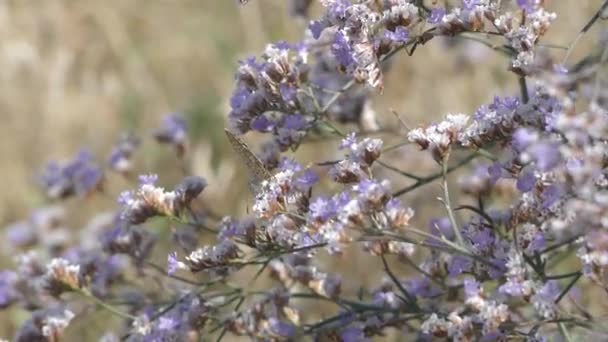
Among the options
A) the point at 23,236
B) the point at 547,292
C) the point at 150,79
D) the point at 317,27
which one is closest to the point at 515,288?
the point at 547,292

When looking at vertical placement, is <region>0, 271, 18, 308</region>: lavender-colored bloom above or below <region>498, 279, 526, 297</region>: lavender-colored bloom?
above

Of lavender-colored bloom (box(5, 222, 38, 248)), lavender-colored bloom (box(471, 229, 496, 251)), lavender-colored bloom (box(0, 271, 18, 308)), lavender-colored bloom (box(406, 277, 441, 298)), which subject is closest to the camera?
lavender-colored bloom (box(471, 229, 496, 251))

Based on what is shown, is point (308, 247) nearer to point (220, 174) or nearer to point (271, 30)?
point (220, 174)

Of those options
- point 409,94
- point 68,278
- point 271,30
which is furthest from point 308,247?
point 271,30

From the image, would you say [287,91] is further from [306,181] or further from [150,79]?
[150,79]

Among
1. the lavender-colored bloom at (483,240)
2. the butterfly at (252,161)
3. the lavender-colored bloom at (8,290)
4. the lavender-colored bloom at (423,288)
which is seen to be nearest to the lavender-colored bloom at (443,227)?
the lavender-colored bloom at (423,288)

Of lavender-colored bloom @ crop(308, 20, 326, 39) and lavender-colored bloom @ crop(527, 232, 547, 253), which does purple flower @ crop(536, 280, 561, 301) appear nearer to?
lavender-colored bloom @ crop(527, 232, 547, 253)

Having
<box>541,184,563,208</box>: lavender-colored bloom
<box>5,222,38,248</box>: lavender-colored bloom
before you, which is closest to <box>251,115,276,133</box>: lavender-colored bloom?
<box>541,184,563,208</box>: lavender-colored bloom
